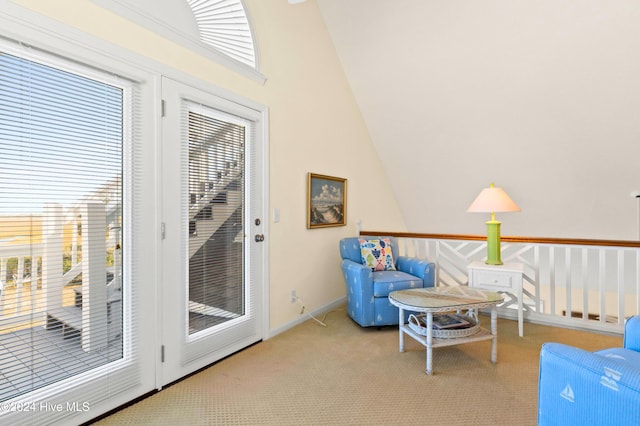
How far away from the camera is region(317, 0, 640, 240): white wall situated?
3002 mm

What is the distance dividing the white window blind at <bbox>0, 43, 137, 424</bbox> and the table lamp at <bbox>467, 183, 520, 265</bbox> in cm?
290

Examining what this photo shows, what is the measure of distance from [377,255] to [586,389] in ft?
Result: 8.10

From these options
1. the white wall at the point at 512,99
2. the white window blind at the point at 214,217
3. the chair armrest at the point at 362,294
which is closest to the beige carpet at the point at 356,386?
the chair armrest at the point at 362,294

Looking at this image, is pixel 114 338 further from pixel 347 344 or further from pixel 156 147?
pixel 347 344

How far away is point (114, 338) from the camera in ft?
6.24

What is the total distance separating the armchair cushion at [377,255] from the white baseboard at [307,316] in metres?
0.66

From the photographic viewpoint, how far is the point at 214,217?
2.50m

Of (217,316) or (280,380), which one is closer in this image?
(280,380)

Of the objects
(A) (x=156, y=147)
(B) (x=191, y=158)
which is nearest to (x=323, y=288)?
(B) (x=191, y=158)

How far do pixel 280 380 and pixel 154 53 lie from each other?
2214mm

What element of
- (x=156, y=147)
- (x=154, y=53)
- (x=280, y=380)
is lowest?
(x=280, y=380)

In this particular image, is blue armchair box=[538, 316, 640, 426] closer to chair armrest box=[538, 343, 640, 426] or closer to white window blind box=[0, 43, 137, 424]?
chair armrest box=[538, 343, 640, 426]

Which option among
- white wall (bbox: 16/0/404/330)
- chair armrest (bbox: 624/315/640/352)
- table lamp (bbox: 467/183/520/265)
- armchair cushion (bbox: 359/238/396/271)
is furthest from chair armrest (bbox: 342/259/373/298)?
chair armrest (bbox: 624/315/640/352)

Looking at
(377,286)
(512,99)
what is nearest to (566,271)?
(512,99)
